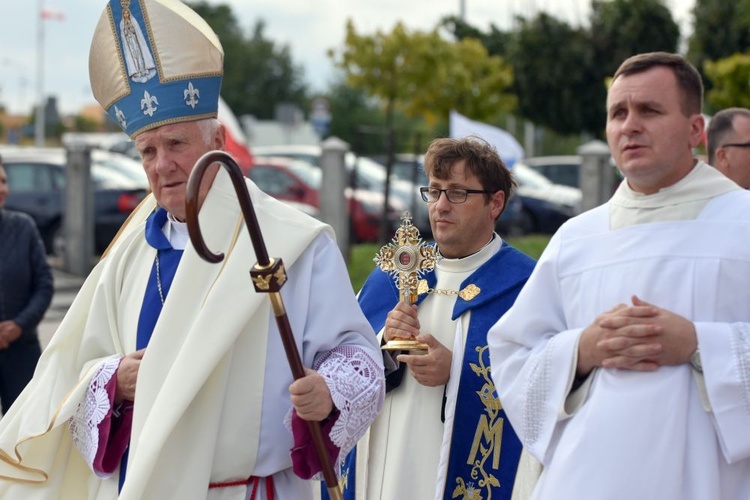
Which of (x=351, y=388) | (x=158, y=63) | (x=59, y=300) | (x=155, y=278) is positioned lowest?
(x=59, y=300)

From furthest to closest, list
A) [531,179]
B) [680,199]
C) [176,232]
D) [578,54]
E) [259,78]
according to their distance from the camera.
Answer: [259,78] → [578,54] → [531,179] → [176,232] → [680,199]

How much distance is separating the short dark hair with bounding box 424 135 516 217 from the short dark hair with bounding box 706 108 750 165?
1719mm

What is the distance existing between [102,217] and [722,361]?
47.3 feet

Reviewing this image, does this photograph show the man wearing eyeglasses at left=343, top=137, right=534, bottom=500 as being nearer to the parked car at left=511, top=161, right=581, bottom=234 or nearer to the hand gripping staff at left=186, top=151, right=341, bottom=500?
the hand gripping staff at left=186, top=151, right=341, bottom=500

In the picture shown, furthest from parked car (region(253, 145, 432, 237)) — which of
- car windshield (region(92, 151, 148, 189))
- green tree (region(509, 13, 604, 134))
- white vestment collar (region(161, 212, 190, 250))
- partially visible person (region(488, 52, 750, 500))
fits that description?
partially visible person (region(488, 52, 750, 500))

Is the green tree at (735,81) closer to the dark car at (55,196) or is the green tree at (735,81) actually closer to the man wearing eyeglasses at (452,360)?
the dark car at (55,196)

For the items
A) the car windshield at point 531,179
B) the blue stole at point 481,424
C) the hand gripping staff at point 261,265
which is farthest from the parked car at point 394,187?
the hand gripping staff at point 261,265

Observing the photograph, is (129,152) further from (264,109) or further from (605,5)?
(264,109)

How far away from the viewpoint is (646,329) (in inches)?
122

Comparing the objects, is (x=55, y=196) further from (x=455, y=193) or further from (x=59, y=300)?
(x=455, y=193)

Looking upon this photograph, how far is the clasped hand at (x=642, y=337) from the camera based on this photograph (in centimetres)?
310

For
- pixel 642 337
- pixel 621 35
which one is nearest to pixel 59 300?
pixel 642 337

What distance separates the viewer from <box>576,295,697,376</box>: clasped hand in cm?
310

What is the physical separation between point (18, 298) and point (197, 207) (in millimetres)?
4161
